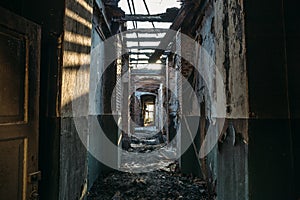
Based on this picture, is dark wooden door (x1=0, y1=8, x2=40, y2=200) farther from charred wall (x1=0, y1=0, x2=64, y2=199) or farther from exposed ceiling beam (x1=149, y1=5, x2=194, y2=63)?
exposed ceiling beam (x1=149, y1=5, x2=194, y2=63)

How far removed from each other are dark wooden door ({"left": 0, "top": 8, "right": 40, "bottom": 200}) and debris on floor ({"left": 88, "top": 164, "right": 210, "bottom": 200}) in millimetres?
2378

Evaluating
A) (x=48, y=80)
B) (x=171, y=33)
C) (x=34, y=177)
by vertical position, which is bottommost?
(x=34, y=177)

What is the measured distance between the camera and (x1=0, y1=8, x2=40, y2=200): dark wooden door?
4.48 feet

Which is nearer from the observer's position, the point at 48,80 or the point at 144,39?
the point at 48,80

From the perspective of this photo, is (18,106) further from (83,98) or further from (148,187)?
(148,187)

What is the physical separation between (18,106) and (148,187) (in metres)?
3.30

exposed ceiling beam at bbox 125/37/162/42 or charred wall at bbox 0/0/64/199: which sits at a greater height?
exposed ceiling beam at bbox 125/37/162/42

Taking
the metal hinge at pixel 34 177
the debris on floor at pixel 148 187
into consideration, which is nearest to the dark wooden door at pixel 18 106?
the metal hinge at pixel 34 177

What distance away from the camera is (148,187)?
13.8 ft

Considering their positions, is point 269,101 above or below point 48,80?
below

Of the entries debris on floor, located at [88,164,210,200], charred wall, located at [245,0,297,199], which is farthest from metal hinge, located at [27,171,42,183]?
debris on floor, located at [88,164,210,200]

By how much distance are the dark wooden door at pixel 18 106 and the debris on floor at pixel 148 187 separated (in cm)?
238

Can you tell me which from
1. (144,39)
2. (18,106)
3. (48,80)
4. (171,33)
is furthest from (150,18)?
(18,106)

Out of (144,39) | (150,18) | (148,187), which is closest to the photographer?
(148,187)
